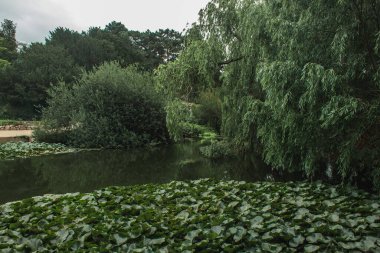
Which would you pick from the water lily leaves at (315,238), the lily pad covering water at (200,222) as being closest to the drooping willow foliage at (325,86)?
the lily pad covering water at (200,222)

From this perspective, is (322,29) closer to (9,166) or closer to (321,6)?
(321,6)

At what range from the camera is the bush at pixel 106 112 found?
20.0m

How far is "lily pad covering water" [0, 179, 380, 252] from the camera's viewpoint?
468 centimetres

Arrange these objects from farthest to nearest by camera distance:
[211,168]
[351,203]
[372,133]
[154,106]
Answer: [154,106], [211,168], [372,133], [351,203]

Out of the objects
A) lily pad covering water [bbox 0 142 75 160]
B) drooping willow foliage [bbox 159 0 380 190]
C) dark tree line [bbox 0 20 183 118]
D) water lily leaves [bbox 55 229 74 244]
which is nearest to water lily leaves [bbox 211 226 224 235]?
water lily leaves [bbox 55 229 74 244]

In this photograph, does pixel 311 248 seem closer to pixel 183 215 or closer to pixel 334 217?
pixel 334 217

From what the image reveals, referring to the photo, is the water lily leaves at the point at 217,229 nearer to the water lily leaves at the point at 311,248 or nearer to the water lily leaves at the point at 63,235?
the water lily leaves at the point at 311,248

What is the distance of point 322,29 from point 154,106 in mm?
15265

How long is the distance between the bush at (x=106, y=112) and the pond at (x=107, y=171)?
8.23 ft

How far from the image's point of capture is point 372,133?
7.09m

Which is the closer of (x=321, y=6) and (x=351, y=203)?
(x=351, y=203)

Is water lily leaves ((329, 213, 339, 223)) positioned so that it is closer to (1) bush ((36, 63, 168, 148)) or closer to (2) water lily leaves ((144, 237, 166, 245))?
(2) water lily leaves ((144, 237, 166, 245))

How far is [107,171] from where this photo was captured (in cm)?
1338

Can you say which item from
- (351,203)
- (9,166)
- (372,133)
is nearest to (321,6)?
(372,133)
